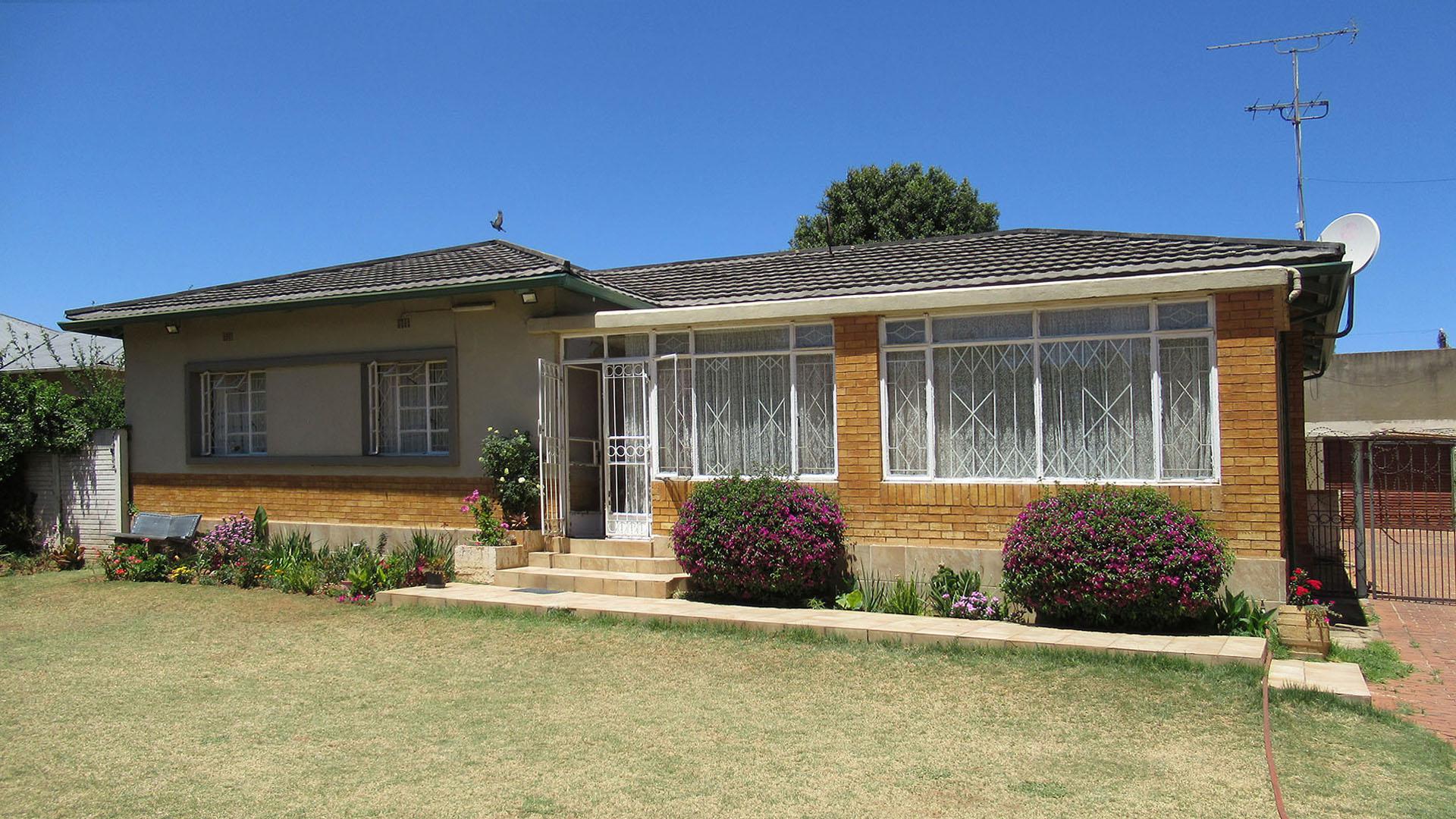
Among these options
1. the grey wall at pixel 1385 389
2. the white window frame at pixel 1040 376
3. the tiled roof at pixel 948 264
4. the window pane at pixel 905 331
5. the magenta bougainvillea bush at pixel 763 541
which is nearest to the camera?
the white window frame at pixel 1040 376

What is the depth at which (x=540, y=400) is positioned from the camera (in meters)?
11.5

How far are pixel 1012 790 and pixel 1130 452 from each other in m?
4.92

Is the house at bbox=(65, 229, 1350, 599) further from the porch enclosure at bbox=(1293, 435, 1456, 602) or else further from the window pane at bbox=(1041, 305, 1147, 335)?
the porch enclosure at bbox=(1293, 435, 1456, 602)

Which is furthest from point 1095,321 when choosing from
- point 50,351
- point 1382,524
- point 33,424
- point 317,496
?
point 50,351

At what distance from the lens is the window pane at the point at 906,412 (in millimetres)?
10273

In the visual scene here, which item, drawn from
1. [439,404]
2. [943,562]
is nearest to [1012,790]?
[943,562]

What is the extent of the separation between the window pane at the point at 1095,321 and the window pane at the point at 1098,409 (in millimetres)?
105

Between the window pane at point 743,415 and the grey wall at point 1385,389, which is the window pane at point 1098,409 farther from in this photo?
the grey wall at point 1385,389

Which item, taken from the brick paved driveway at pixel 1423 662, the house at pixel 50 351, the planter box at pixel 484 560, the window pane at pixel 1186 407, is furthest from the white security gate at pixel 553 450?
the house at pixel 50 351

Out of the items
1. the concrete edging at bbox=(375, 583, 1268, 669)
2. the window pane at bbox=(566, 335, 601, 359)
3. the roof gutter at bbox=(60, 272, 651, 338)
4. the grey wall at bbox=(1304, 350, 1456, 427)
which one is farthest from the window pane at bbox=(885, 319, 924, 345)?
the grey wall at bbox=(1304, 350, 1456, 427)

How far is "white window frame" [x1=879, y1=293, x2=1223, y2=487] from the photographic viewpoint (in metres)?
9.05

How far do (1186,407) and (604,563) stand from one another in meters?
6.05

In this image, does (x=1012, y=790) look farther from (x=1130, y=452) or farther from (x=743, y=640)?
(x=1130, y=452)

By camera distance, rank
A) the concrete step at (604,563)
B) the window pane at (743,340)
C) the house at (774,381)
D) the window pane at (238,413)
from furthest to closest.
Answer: the window pane at (238,413), the concrete step at (604,563), the window pane at (743,340), the house at (774,381)
